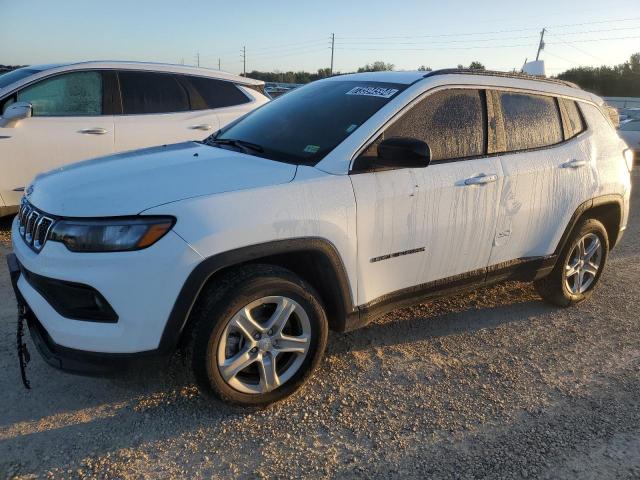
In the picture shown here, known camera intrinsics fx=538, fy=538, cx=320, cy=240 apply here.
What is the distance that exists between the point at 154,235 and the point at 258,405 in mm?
1086

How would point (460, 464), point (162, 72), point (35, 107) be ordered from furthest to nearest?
point (162, 72) → point (35, 107) → point (460, 464)

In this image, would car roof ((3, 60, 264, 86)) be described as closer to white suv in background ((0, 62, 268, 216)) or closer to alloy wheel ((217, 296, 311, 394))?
white suv in background ((0, 62, 268, 216))

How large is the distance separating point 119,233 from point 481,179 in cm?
216

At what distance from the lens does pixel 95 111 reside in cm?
573

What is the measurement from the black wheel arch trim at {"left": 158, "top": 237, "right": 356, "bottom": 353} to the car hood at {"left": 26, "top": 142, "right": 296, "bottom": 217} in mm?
311

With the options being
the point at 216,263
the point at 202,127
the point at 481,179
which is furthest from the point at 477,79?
the point at 202,127

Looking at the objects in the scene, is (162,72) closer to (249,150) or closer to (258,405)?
(249,150)

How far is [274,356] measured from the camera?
2822 mm

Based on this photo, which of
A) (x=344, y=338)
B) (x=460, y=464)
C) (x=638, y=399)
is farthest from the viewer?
(x=344, y=338)

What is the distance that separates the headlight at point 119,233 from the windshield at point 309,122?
900mm

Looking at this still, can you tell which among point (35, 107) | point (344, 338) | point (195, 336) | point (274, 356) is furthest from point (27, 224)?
point (35, 107)

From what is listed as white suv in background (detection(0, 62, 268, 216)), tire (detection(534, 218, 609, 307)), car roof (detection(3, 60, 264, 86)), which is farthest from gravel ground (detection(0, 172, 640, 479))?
car roof (detection(3, 60, 264, 86))

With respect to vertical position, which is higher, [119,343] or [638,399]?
[119,343]

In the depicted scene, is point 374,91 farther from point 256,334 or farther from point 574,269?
point 574,269
